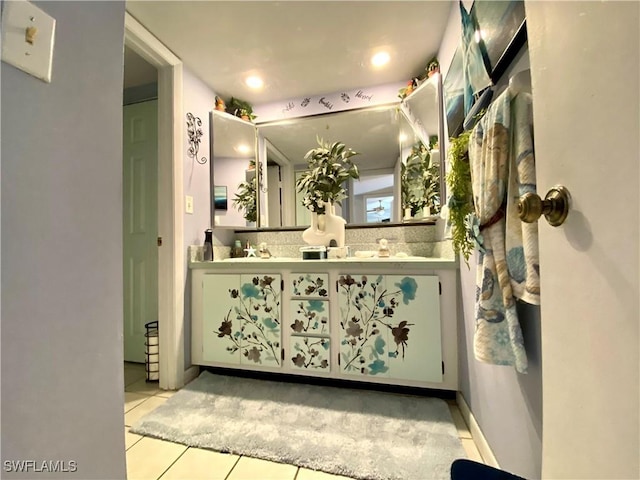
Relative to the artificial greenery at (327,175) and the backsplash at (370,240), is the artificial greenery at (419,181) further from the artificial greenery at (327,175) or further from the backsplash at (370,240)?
the artificial greenery at (327,175)

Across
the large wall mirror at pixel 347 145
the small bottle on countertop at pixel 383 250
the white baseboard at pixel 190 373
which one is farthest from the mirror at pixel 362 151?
the white baseboard at pixel 190 373

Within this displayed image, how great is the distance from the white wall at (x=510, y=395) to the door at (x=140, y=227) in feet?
7.31

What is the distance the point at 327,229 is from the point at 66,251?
1.60 m

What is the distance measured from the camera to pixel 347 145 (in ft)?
6.63

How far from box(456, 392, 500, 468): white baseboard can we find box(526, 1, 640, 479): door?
730 millimetres

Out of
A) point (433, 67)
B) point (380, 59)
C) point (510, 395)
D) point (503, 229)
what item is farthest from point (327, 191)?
point (510, 395)

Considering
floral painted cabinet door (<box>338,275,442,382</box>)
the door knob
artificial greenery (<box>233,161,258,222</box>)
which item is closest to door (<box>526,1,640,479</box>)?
the door knob

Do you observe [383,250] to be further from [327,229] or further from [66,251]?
[66,251]

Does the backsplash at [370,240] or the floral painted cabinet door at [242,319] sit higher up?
the backsplash at [370,240]

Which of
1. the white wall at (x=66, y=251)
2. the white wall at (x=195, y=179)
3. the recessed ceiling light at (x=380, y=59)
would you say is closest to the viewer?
the white wall at (x=66, y=251)

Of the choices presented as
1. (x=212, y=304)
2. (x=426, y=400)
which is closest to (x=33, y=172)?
(x=212, y=304)

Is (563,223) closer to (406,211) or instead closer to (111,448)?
(111,448)

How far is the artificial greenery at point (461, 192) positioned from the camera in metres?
0.84

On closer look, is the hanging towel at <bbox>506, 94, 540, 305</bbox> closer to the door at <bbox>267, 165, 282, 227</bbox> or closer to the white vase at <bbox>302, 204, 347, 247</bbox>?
the white vase at <bbox>302, 204, 347, 247</bbox>
